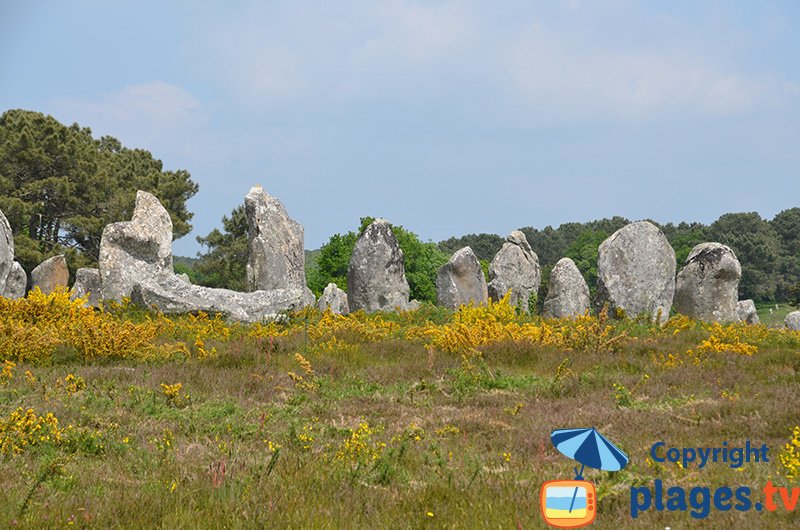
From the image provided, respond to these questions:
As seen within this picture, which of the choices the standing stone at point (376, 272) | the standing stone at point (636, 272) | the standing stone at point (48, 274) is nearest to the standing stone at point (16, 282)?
the standing stone at point (48, 274)

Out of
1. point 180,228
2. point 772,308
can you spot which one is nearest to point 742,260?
point 772,308

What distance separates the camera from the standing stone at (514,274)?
34531mm

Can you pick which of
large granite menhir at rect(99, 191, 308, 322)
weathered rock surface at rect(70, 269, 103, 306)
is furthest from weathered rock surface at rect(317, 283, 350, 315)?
weathered rock surface at rect(70, 269, 103, 306)

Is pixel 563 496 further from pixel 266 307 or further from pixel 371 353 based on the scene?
pixel 266 307

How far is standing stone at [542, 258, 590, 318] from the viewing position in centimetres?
3102

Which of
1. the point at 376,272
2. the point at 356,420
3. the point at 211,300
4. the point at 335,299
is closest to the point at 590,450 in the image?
the point at 356,420

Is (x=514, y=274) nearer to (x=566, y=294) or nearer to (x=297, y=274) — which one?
(x=566, y=294)

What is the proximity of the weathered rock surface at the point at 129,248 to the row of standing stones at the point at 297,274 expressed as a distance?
0.03 m

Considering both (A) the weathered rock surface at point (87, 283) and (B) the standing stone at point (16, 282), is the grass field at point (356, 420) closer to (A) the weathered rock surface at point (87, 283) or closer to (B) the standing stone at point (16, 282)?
(B) the standing stone at point (16, 282)

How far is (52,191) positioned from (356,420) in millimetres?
41962

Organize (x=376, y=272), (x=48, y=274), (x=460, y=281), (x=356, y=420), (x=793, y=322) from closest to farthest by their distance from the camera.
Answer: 1. (x=356, y=420)
2. (x=376, y=272)
3. (x=460, y=281)
4. (x=793, y=322)
5. (x=48, y=274)

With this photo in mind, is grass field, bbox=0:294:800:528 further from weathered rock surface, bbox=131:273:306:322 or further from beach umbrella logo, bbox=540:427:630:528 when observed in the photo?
weathered rock surface, bbox=131:273:306:322

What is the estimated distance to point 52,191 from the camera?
44500mm

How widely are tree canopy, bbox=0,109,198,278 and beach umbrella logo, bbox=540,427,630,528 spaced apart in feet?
136
